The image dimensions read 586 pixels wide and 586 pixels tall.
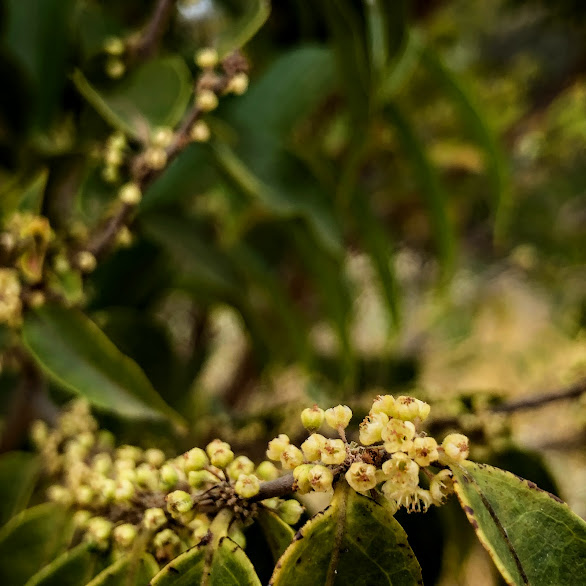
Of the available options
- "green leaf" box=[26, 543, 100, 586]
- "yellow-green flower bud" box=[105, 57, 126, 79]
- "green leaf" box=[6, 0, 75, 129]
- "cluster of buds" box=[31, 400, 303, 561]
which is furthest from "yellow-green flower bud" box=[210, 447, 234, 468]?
"green leaf" box=[6, 0, 75, 129]

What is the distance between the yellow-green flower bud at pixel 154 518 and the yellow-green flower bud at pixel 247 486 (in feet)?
0.16

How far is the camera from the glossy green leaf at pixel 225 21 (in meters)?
0.41

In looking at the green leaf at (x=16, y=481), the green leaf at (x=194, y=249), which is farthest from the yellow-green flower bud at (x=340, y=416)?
the green leaf at (x=194, y=249)

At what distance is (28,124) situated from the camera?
627 mm

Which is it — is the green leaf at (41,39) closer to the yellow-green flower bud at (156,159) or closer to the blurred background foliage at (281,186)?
the blurred background foliage at (281,186)

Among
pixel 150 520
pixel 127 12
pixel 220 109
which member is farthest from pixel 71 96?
pixel 150 520

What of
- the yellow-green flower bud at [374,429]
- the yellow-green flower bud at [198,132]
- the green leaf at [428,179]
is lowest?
the yellow-green flower bud at [374,429]

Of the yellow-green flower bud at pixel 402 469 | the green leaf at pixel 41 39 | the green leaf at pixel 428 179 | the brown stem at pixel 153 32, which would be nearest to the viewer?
the yellow-green flower bud at pixel 402 469

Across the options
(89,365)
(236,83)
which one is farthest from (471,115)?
(89,365)

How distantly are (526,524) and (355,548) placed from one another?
70 mm

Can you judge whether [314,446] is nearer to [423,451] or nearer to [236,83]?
[423,451]

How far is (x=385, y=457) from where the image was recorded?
0.24m

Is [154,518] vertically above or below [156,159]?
below

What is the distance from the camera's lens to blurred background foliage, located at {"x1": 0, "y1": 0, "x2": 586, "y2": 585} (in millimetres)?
509
